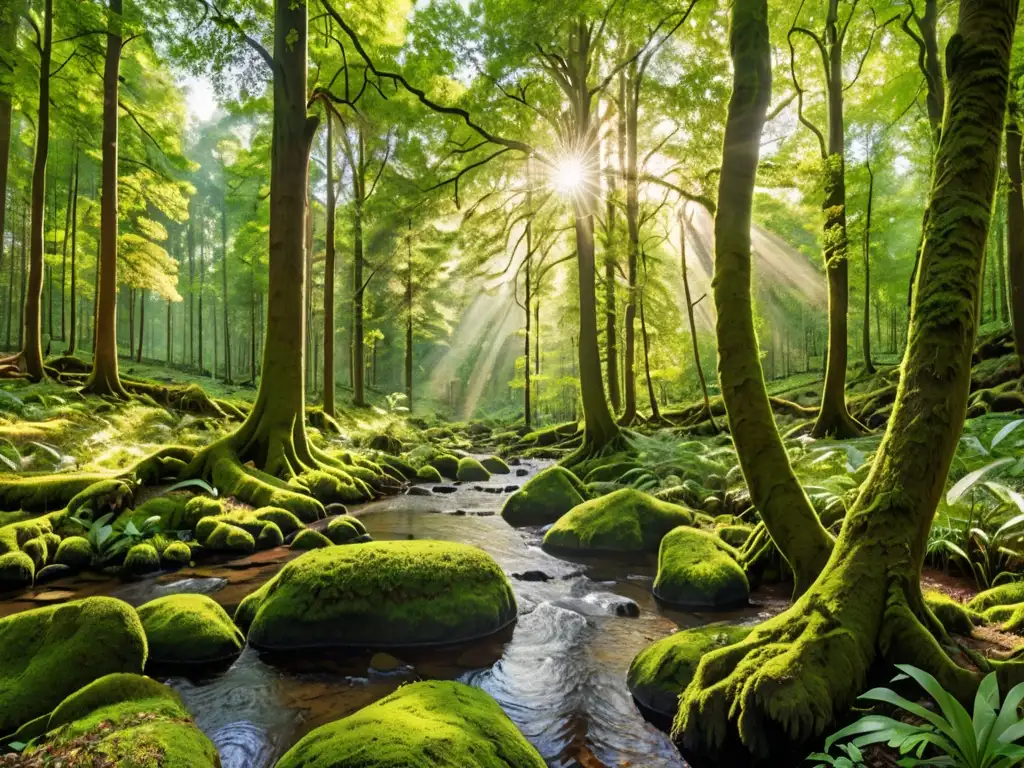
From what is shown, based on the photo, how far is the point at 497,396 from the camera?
6406cm

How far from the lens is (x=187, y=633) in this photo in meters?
4.00

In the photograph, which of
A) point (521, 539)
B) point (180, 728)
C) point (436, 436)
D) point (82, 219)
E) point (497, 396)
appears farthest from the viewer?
point (497, 396)

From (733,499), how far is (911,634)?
5.83 metres

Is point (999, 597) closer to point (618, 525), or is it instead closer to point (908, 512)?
point (908, 512)

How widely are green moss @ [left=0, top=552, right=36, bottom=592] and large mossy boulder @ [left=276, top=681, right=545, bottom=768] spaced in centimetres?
489

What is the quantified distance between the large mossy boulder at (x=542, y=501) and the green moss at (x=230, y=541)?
13.4 feet

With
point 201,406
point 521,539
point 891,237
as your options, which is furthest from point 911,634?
point 891,237

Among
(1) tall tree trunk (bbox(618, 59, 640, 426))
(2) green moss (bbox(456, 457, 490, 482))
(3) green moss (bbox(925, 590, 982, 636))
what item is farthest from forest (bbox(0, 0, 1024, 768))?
(2) green moss (bbox(456, 457, 490, 482))

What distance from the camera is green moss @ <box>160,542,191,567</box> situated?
20.1ft

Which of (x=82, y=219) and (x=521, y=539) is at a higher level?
(x=82, y=219)

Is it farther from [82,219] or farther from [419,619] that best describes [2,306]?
[419,619]

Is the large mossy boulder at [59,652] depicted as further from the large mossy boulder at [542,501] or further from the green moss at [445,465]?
the green moss at [445,465]

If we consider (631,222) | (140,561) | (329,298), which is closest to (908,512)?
(140,561)

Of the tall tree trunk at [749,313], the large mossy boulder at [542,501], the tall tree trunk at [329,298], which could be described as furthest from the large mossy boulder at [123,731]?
the tall tree trunk at [329,298]
